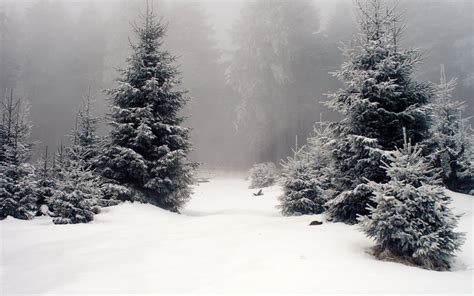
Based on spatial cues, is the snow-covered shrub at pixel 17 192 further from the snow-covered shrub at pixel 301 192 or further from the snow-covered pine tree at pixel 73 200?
the snow-covered shrub at pixel 301 192

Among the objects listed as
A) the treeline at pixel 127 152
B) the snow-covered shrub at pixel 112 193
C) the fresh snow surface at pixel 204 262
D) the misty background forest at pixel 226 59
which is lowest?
the fresh snow surface at pixel 204 262

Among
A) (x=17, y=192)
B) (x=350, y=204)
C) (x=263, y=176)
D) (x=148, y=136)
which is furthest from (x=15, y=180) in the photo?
(x=263, y=176)

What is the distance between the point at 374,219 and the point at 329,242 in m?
0.97

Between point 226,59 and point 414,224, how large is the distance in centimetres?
3156

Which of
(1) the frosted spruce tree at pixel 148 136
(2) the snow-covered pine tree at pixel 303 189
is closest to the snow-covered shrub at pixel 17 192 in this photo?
(1) the frosted spruce tree at pixel 148 136

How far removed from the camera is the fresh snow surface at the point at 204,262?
4129 mm

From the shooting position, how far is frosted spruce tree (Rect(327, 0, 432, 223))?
866 centimetres

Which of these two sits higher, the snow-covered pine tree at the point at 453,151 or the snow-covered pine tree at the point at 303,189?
the snow-covered pine tree at the point at 453,151

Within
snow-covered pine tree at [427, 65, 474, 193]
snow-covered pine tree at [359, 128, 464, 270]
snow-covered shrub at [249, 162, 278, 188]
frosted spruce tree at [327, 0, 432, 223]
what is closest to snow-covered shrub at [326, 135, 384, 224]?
frosted spruce tree at [327, 0, 432, 223]

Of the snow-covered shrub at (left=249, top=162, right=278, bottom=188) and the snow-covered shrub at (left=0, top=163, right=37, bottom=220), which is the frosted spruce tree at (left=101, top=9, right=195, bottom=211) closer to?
the snow-covered shrub at (left=0, top=163, right=37, bottom=220)

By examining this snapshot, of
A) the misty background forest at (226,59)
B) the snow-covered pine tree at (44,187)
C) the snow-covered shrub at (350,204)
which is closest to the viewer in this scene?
the snow-covered shrub at (350,204)

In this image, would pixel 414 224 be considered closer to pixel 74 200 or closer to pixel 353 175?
pixel 353 175

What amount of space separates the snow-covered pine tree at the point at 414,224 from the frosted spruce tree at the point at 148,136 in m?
7.70

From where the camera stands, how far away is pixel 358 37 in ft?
31.9
